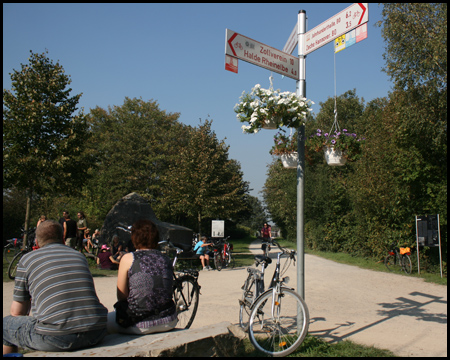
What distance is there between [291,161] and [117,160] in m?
32.3

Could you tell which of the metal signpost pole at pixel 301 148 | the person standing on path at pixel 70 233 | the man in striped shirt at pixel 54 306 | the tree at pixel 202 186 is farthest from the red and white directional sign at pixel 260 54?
the tree at pixel 202 186

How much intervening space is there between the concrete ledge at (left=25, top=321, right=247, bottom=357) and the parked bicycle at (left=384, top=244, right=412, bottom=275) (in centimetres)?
1168

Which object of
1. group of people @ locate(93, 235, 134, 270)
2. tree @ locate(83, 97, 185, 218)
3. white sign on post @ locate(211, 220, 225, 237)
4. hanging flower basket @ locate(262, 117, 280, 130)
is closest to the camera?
hanging flower basket @ locate(262, 117, 280, 130)

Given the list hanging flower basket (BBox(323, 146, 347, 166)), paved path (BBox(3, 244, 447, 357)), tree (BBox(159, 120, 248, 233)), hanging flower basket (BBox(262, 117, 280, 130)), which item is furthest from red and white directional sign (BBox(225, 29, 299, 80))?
tree (BBox(159, 120, 248, 233))

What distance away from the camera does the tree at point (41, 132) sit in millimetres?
14391

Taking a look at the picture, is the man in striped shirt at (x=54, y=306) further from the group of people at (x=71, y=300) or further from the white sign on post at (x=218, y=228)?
the white sign on post at (x=218, y=228)

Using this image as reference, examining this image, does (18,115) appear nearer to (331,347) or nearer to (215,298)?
(215,298)

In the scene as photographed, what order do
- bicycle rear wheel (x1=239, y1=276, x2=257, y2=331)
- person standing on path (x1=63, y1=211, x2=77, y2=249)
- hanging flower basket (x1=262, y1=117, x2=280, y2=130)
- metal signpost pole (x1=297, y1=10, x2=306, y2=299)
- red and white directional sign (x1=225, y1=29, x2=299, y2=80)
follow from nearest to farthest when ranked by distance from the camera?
red and white directional sign (x1=225, y1=29, x2=299, y2=80) < hanging flower basket (x1=262, y1=117, x2=280, y2=130) < metal signpost pole (x1=297, y1=10, x2=306, y2=299) < bicycle rear wheel (x1=239, y1=276, x2=257, y2=331) < person standing on path (x1=63, y1=211, x2=77, y2=249)

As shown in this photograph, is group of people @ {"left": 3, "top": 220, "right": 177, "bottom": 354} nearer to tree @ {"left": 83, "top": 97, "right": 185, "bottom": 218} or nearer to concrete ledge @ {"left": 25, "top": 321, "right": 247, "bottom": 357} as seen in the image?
concrete ledge @ {"left": 25, "top": 321, "right": 247, "bottom": 357}

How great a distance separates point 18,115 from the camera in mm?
14453

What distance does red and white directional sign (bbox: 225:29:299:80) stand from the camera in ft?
16.3

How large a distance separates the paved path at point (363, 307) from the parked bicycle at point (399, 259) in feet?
4.15

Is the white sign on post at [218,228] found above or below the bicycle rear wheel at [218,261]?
above

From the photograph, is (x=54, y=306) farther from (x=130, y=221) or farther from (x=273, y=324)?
(x=130, y=221)
